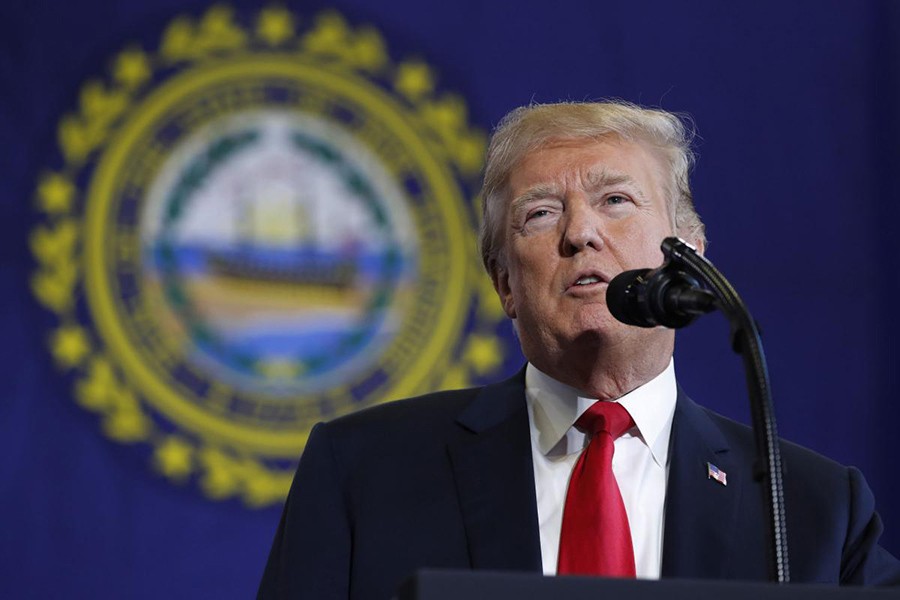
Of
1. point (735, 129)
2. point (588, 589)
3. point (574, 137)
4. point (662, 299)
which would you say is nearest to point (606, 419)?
point (574, 137)

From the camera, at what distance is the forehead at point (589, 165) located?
1.87 m

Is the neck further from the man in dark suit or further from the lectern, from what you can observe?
the lectern

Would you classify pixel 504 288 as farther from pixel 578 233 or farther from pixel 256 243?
pixel 256 243

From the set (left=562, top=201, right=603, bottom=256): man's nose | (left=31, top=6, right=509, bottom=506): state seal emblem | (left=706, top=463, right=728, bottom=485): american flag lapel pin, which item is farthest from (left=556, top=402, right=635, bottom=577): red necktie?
(left=31, top=6, right=509, bottom=506): state seal emblem

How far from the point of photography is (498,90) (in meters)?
3.27

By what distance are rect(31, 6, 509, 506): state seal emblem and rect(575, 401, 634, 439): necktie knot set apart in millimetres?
1329

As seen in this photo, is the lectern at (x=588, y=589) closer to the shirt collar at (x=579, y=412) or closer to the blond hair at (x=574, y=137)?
the shirt collar at (x=579, y=412)

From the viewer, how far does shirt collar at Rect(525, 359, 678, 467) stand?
70.9 inches

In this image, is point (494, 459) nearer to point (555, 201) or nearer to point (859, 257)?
point (555, 201)

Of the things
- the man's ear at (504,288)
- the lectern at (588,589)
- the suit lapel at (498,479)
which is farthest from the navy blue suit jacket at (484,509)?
the lectern at (588,589)

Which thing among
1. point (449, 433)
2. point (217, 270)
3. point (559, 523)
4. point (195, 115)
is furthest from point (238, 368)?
point (559, 523)

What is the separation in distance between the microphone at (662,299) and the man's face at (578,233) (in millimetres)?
445

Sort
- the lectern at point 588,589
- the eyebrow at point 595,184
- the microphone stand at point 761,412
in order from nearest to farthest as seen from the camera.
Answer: the lectern at point 588,589 < the microphone stand at point 761,412 < the eyebrow at point 595,184

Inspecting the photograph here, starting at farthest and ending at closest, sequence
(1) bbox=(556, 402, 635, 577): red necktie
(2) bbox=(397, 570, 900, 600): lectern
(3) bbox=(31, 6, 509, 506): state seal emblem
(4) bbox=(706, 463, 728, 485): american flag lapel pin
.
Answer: (3) bbox=(31, 6, 509, 506): state seal emblem → (4) bbox=(706, 463, 728, 485): american flag lapel pin → (1) bbox=(556, 402, 635, 577): red necktie → (2) bbox=(397, 570, 900, 600): lectern
